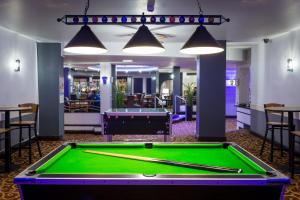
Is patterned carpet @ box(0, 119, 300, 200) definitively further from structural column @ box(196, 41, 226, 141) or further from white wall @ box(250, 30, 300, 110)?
white wall @ box(250, 30, 300, 110)

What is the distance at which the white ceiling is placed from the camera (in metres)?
4.63

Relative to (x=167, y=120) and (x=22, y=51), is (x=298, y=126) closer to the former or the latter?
(x=167, y=120)

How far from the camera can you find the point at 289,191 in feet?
14.2

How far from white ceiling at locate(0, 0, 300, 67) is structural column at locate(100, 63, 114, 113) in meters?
5.29

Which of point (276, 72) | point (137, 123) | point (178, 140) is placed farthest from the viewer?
point (178, 140)

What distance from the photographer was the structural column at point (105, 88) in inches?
496

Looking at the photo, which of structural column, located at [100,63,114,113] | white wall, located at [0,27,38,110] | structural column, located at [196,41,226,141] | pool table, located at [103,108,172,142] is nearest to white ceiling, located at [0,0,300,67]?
white wall, located at [0,27,38,110]

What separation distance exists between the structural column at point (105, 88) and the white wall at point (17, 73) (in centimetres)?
417

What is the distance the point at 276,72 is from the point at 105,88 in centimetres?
682

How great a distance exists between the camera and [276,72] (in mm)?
8016

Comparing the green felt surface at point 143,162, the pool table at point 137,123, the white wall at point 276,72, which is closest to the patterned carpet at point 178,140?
the white wall at point 276,72

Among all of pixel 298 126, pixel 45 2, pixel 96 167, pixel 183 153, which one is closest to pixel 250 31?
pixel 298 126

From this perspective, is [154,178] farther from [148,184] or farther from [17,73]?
[17,73]

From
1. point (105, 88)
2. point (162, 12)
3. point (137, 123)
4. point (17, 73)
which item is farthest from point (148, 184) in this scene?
point (105, 88)
